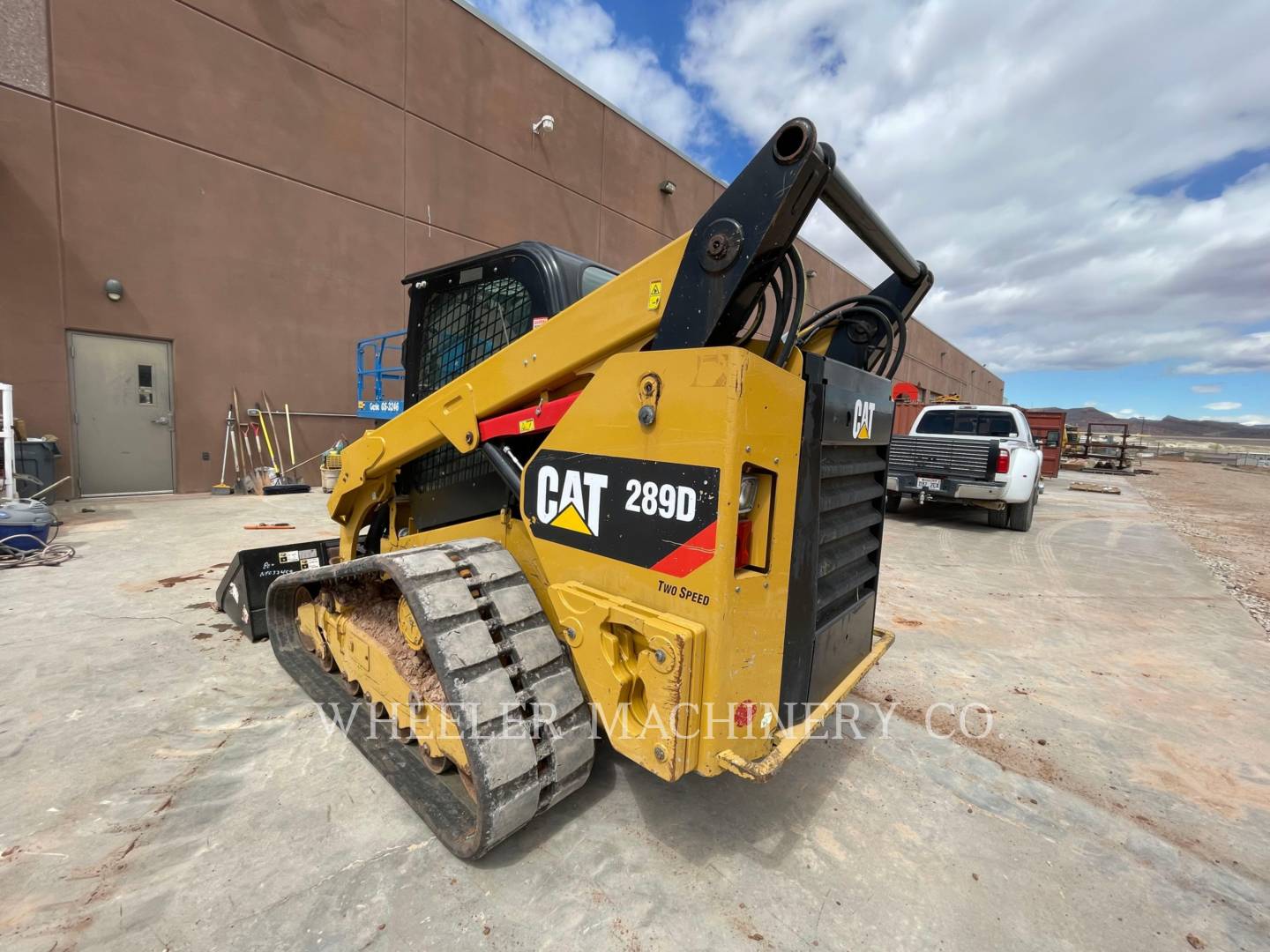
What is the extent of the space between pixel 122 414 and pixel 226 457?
4.69 ft

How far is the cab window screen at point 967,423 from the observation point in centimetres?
898

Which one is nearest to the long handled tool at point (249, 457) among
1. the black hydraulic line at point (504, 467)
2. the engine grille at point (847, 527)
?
the black hydraulic line at point (504, 467)

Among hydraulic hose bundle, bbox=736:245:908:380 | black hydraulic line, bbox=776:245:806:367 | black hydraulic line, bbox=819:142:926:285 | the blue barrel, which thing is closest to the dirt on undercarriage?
black hydraulic line, bbox=776:245:806:367

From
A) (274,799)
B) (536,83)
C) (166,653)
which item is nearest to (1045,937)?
(274,799)

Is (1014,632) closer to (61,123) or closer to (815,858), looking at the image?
(815,858)

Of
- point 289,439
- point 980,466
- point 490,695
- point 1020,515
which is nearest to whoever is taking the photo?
point 490,695

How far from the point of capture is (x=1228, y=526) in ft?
32.7

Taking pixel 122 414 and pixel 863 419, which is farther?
pixel 122 414

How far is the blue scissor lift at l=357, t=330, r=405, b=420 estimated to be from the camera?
9484 millimetres

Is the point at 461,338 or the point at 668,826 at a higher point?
the point at 461,338

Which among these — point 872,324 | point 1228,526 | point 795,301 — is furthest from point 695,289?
point 1228,526

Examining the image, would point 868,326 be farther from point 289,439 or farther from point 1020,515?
point 289,439

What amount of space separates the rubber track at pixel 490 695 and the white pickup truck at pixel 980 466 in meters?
6.52

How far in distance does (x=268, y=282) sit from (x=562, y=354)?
32.9 ft
